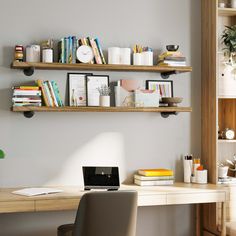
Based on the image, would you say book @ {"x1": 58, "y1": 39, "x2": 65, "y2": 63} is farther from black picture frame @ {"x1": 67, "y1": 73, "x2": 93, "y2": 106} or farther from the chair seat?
the chair seat

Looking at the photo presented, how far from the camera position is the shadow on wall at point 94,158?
419cm

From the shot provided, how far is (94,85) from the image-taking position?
13.8ft

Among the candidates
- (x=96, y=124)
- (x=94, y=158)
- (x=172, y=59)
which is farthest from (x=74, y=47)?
(x=94, y=158)

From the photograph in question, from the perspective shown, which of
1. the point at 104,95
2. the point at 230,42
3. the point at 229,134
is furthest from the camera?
the point at 229,134

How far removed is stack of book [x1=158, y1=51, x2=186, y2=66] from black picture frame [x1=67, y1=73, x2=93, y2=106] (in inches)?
25.2

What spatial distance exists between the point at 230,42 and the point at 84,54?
1255 millimetres

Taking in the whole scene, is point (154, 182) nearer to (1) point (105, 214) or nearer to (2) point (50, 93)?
(1) point (105, 214)

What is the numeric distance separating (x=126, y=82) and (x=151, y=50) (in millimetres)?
351

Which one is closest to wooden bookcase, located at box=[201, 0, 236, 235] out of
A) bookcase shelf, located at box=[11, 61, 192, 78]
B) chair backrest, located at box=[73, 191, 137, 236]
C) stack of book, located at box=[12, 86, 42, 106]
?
bookcase shelf, located at box=[11, 61, 192, 78]

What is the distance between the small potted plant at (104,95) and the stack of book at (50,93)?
322 mm

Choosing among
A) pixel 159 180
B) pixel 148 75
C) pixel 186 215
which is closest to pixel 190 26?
pixel 148 75

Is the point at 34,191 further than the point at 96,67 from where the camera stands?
No

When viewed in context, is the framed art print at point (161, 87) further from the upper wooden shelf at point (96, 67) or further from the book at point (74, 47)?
the book at point (74, 47)

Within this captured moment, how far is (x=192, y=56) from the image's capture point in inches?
179
